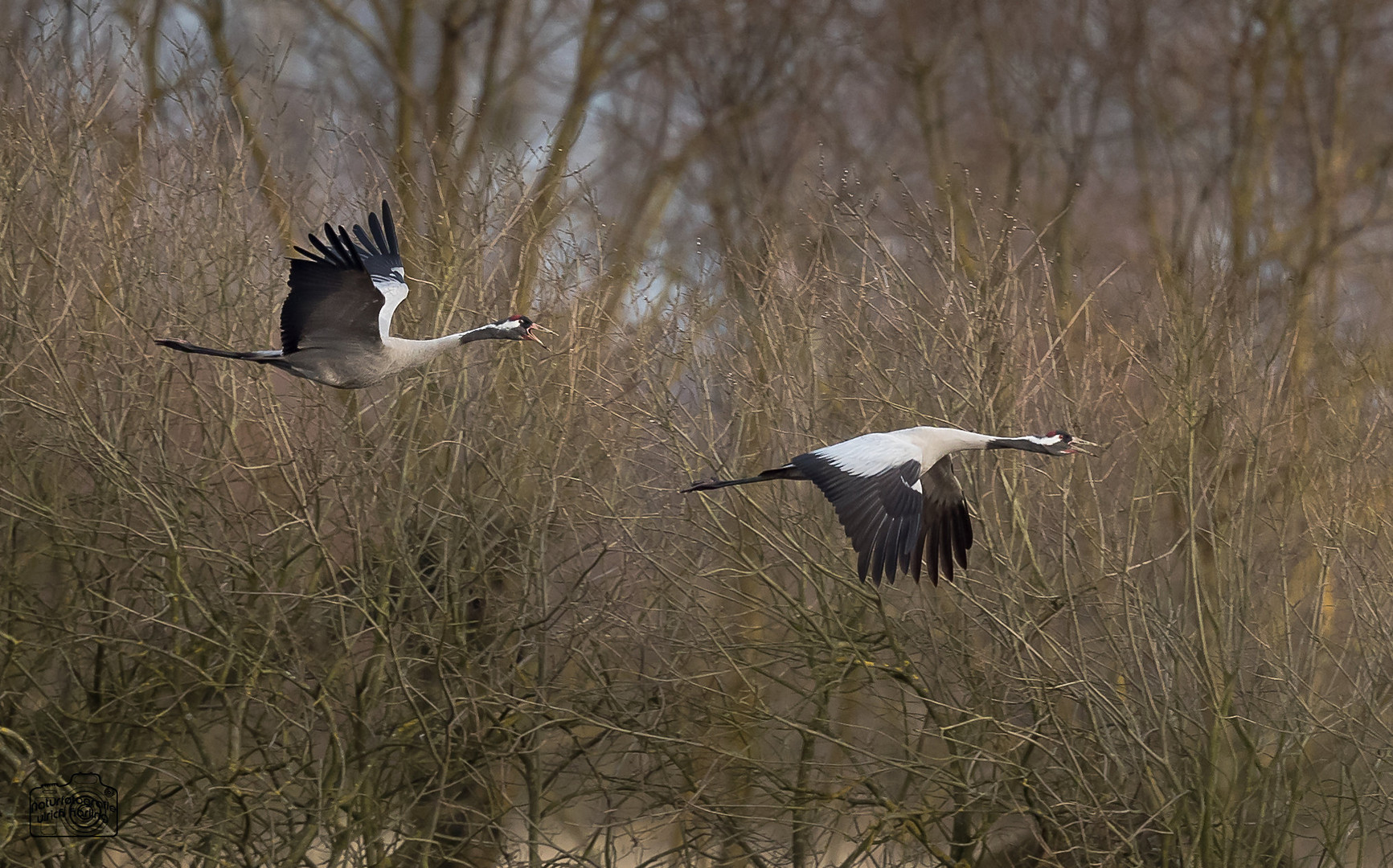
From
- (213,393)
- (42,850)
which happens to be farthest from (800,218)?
(42,850)

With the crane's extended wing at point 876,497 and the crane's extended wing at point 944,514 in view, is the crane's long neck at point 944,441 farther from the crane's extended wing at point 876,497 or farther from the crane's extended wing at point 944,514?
the crane's extended wing at point 944,514

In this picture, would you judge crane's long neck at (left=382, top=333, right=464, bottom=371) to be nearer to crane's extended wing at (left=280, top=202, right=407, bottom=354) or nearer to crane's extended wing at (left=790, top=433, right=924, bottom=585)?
crane's extended wing at (left=280, top=202, right=407, bottom=354)

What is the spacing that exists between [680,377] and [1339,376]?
598 centimetres

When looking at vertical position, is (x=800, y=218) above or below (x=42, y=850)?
above

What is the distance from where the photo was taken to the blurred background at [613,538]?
11.0 m

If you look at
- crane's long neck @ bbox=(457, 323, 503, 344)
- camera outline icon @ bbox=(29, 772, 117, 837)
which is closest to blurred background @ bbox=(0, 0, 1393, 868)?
camera outline icon @ bbox=(29, 772, 117, 837)

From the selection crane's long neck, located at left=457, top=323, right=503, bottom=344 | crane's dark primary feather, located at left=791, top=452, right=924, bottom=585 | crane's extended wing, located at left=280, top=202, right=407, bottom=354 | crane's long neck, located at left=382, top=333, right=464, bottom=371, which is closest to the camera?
crane's dark primary feather, located at left=791, top=452, right=924, bottom=585

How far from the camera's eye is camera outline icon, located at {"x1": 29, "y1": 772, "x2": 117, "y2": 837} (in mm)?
10766

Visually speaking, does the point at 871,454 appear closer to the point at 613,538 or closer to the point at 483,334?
the point at 483,334

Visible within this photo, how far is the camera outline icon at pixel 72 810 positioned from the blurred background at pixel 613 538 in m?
0.24

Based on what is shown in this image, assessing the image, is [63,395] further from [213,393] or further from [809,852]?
[809,852]

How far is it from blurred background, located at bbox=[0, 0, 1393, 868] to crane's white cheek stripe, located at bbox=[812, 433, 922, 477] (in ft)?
6.18

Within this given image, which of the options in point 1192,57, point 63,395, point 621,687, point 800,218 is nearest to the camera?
point 63,395

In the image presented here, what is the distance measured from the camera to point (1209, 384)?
1153cm
